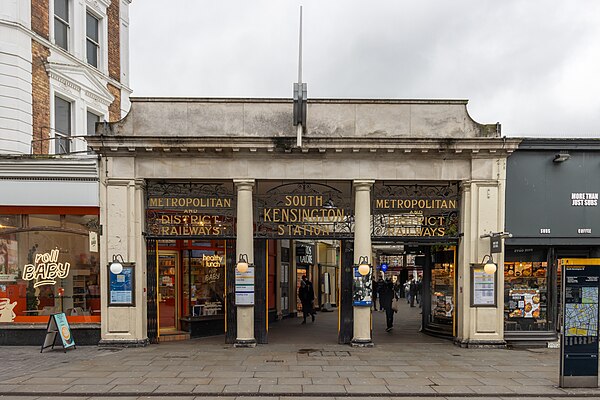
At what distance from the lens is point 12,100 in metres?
13.6

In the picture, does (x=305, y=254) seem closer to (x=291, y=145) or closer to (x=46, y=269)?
(x=291, y=145)

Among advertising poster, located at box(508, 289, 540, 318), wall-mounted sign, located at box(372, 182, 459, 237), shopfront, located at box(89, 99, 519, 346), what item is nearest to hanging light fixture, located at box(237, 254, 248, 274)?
shopfront, located at box(89, 99, 519, 346)

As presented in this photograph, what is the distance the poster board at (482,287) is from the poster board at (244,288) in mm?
6114

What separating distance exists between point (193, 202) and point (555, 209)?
10275mm

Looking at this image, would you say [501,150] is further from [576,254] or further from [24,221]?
[24,221]

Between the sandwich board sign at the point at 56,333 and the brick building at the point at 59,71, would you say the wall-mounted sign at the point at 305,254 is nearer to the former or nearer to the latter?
the brick building at the point at 59,71

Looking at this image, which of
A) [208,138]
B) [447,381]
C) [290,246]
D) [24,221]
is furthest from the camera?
[290,246]

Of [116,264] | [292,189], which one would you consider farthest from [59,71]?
[292,189]

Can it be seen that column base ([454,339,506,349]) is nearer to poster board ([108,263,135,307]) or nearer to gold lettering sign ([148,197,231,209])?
gold lettering sign ([148,197,231,209])

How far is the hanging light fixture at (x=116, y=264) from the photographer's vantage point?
11969mm

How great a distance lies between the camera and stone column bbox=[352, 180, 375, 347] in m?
12.4

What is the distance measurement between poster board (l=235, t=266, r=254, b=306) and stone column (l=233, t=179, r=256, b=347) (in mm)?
169

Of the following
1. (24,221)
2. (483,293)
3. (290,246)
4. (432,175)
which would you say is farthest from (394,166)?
(24,221)

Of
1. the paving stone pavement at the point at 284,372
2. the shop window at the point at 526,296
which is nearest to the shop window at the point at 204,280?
the paving stone pavement at the point at 284,372
